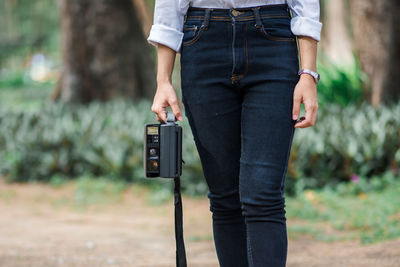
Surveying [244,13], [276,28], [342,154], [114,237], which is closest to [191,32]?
[244,13]

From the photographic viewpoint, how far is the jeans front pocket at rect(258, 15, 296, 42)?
2242 millimetres

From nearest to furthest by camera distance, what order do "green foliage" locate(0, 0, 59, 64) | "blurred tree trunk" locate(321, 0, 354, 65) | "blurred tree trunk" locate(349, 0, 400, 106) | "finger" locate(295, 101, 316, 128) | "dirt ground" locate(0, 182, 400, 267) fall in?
"finger" locate(295, 101, 316, 128) < "dirt ground" locate(0, 182, 400, 267) < "blurred tree trunk" locate(349, 0, 400, 106) < "blurred tree trunk" locate(321, 0, 354, 65) < "green foliage" locate(0, 0, 59, 64)

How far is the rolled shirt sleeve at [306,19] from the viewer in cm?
224

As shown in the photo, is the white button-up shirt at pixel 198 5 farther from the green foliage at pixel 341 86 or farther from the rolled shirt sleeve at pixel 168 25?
the green foliage at pixel 341 86

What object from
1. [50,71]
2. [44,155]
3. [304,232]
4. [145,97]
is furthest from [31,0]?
[304,232]

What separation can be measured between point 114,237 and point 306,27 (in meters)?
3.12

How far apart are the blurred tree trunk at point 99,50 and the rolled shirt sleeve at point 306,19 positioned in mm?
7333

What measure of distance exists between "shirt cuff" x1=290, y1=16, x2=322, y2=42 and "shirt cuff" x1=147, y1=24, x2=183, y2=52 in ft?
1.46

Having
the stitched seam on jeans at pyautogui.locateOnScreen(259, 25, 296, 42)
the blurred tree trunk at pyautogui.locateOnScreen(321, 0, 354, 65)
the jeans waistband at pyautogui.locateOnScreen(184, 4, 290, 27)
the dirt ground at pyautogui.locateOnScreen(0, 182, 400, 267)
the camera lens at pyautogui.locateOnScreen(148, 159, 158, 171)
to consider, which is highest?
Result: the blurred tree trunk at pyautogui.locateOnScreen(321, 0, 354, 65)

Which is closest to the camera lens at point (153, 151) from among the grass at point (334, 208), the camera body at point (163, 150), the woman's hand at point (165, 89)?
the camera body at point (163, 150)

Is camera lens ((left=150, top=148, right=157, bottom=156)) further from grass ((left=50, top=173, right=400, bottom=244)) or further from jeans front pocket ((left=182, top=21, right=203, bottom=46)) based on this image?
grass ((left=50, top=173, right=400, bottom=244))

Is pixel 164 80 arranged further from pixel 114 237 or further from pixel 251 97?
pixel 114 237

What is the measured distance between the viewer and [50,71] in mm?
39438

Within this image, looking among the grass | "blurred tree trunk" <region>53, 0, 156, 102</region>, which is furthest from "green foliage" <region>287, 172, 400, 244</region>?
"blurred tree trunk" <region>53, 0, 156, 102</region>
